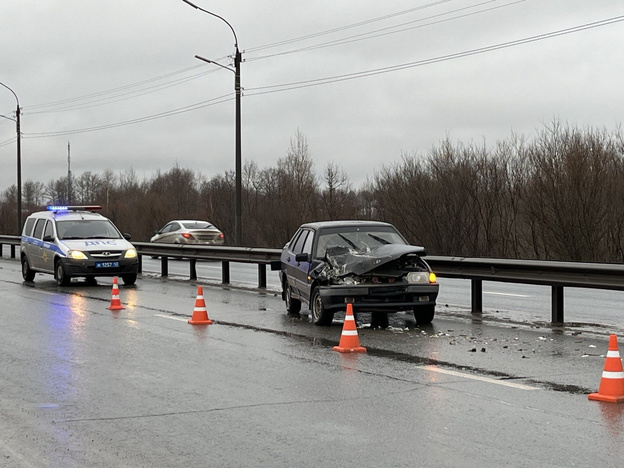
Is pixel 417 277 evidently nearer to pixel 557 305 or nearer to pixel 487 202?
pixel 557 305

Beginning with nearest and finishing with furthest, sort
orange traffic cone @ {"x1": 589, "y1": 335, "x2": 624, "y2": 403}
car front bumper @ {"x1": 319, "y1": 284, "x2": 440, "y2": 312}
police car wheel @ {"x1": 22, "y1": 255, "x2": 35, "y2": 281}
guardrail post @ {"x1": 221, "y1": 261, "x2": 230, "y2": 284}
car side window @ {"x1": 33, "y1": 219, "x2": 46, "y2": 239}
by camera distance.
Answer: orange traffic cone @ {"x1": 589, "y1": 335, "x2": 624, "y2": 403}
car front bumper @ {"x1": 319, "y1": 284, "x2": 440, "y2": 312}
guardrail post @ {"x1": 221, "y1": 261, "x2": 230, "y2": 284}
car side window @ {"x1": 33, "y1": 219, "x2": 46, "y2": 239}
police car wheel @ {"x1": 22, "y1": 255, "x2": 35, "y2": 281}

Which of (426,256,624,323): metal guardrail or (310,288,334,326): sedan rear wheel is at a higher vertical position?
(426,256,624,323): metal guardrail

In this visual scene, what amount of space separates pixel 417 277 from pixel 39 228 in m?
14.4

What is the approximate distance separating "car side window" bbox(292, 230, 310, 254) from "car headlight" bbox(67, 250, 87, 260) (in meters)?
8.19

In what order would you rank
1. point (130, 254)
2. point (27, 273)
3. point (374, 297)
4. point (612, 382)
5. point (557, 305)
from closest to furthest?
point (612, 382)
point (374, 297)
point (557, 305)
point (130, 254)
point (27, 273)

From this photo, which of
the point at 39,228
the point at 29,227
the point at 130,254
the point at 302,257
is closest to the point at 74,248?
the point at 130,254

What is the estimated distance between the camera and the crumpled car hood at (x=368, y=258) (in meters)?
12.9

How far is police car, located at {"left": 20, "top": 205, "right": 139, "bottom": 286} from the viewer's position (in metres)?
21.8

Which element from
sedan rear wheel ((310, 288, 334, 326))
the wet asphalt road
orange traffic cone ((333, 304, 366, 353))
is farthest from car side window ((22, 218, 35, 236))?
orange traffic cone ((333, 304, 366, 353))

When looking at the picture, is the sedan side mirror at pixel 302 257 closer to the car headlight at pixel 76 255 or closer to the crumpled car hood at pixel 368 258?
the crumpled car hood at pixel 368 258

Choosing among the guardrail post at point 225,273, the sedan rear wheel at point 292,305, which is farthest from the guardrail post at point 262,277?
the sedan rear wheel at point 292,305

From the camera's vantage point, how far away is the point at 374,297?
13.0 meters

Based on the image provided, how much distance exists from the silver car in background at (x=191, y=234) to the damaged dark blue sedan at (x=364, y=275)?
2385 cm

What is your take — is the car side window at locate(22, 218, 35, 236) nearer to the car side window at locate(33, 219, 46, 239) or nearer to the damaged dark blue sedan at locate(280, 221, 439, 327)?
the car side window at locate(33, 219, 46, 239)
